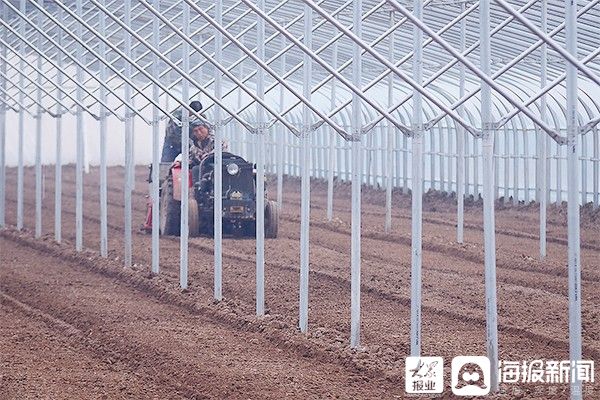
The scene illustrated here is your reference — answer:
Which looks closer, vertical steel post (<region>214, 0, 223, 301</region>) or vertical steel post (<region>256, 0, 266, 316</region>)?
vertical steel post (<region>256, 0, 266, 316</region>)

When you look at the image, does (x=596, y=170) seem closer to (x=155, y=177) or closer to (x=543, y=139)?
(x=543, y=139)

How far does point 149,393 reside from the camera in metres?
8.65

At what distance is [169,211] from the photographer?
17859 millimetres

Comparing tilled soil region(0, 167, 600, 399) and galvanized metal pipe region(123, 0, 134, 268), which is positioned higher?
galvanized metal pipe region(123, 0, 134, 268)

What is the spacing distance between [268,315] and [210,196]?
5.91m

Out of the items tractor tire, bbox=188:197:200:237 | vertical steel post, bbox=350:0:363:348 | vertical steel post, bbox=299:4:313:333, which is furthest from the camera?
A: tractor tire, bbox=188:197:200:237

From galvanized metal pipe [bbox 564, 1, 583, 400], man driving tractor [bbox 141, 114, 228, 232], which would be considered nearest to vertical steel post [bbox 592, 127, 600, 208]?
man driving tractor [bbox 141, 114, 228, 232]

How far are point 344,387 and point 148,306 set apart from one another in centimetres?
444

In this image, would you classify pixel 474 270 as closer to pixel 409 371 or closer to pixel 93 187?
pixel 409 371

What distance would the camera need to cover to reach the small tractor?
17406mm

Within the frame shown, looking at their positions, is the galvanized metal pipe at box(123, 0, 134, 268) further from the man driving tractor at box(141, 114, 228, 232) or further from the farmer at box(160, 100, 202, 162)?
the man driving tractor at box(141, 114, 228, 232)

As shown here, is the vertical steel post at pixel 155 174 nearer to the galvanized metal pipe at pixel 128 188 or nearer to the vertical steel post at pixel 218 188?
the galvanized metal pipe at pixel 128 188

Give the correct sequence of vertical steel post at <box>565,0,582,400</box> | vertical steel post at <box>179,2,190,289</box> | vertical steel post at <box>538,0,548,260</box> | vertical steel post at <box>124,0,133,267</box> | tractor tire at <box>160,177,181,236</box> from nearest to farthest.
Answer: vertical steel post at <box>565,0,582,400</box>, vertical steel post at <box>179,2,190,289</box>, vertical steel post at <box>538,0,548,260</box>, vertical steel post at <box>124,0,133,267</box>, tractor tire at <box>160,177,181,236</box>

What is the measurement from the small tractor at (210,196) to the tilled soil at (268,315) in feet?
1.18
